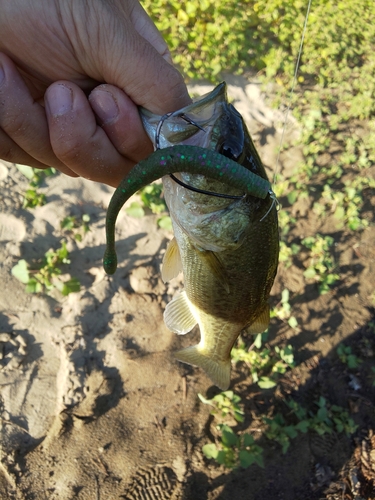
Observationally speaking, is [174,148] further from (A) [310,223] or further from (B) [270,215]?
(A) [310,223]

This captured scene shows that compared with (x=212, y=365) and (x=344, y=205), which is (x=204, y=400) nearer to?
(x=212, y=365)

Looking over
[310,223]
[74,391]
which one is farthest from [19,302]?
[310,223]

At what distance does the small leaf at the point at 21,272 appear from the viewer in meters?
3.14

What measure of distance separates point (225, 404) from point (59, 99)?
2788 mm

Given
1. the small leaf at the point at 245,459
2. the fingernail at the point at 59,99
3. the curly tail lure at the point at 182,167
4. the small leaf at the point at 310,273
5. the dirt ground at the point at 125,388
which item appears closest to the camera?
the curly tail lure at the point at 182,167

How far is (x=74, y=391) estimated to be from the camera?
3055 millimetres

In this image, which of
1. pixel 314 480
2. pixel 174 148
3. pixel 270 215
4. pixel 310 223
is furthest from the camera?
Result: pixel 310 223

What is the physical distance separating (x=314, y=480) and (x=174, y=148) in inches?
138

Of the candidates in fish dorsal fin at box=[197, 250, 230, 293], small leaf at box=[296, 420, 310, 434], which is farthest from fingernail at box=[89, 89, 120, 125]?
Result: small leaf at box=[296, 420, 310, 434]

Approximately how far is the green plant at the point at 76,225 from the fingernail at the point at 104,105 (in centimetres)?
193

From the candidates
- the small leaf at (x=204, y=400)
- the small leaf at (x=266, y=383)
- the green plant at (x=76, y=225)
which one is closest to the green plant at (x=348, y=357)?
the small leaf at (x=266, y=383)

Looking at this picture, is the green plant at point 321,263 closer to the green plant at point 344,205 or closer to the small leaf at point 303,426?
the green plant at point 344,205

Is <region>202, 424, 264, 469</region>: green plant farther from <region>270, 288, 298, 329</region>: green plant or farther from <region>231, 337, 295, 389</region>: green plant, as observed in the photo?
<region>270, 288, 298, 329</region>: green plant

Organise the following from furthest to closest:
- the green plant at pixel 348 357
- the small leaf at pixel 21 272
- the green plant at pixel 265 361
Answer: the green plant at pixel 348 357 < the green plant at pixel 265 361 < the small leaf at pixel 21 272
